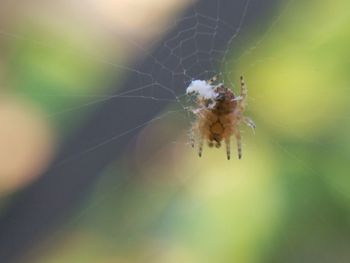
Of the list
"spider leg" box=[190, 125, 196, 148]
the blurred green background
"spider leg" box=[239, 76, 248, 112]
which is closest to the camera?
the blurred green background

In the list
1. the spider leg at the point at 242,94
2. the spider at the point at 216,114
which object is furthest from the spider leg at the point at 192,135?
the spider leg at the point at 242,94

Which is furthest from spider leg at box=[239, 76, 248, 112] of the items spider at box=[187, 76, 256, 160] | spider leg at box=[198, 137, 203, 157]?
spider leg at box=[198, 137, 203, 157]

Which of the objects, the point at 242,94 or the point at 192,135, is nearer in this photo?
the point at 242,94

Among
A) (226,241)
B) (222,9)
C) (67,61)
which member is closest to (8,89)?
(67,61)

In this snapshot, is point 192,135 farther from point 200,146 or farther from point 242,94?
point 242,94

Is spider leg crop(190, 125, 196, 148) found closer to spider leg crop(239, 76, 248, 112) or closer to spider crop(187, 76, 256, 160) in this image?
spider crop(187, 76, 256, 160)

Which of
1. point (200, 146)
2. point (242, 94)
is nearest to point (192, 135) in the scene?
Answer: point (200, 146)
